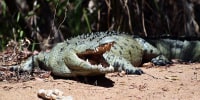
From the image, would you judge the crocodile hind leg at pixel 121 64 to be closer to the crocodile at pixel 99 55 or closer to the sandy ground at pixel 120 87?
the crocodile at pixel 99 55

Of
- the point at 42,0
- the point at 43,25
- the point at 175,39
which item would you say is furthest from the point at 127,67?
the point at 43,25

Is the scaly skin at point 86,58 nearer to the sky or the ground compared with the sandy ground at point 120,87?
nearer to the sky

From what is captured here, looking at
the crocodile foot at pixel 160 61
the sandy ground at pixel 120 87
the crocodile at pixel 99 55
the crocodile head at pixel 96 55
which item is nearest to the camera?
the sandy ground at pixel 120 87

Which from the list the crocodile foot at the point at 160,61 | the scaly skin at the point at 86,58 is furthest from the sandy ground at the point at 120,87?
the crocodile foot at the point at 160,61

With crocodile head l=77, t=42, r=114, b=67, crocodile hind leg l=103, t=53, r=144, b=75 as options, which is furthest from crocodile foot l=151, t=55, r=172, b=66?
crocodile head l=77, t=42, r=114, b=67

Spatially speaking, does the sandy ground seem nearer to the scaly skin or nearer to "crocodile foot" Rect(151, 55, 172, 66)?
the scaly skin

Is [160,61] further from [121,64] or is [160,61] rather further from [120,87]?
[120,87]
